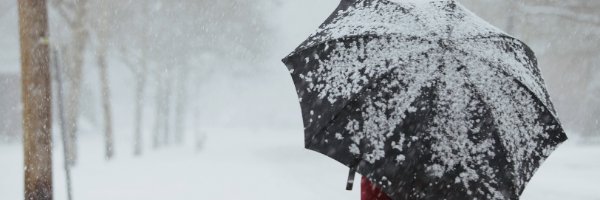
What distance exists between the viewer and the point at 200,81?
23.8 meters

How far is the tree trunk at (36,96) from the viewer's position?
3961 mm

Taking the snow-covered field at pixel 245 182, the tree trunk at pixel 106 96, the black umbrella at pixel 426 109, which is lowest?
the snow-covered field at pixel 245 182

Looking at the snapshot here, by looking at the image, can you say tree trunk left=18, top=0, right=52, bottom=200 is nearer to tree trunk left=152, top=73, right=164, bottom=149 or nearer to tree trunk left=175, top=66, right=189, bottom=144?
tree trunk left=152, top=73, right=164, bottom=149

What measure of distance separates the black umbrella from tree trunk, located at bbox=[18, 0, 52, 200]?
3230 millimetres

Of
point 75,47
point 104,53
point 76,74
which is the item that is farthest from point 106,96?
point 75,47

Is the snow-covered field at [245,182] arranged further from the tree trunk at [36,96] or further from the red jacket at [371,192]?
the red jacket at [371,192]

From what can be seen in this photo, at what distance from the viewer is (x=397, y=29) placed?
208 cm

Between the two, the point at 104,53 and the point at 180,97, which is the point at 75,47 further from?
the point at 180,97

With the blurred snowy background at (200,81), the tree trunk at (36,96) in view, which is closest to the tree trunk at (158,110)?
the blurred snowy background at (200,81)

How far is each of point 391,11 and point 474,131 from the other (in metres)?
0.81

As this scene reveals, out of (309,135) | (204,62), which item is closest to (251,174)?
(309,135)

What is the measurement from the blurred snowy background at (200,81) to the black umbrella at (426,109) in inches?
113

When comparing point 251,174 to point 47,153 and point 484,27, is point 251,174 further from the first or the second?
point 484,27

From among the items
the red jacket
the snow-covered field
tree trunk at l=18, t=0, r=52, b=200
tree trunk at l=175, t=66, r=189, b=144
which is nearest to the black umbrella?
the red jacket
